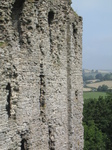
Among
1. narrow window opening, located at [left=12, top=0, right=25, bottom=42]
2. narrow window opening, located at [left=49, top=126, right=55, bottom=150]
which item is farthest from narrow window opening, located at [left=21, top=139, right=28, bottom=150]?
narrow window opening, located at [left=12, top=0, right=25, bottom=42]

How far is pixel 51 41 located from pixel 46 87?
258 cm

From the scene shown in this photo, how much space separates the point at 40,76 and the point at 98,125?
1183 inches

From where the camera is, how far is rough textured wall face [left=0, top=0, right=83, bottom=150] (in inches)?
430

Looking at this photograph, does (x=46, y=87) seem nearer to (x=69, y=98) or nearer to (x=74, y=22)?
(x=69, y=98)

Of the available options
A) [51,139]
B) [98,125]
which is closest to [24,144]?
[51,139]

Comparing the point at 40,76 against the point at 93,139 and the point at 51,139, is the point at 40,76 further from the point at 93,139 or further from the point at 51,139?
the point at 93,139

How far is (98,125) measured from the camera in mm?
42062

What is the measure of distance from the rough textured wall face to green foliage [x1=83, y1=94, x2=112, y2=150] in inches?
767

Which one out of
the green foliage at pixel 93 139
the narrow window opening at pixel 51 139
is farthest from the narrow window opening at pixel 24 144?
the green foliage at pixel 93 139

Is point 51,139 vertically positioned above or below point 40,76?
below

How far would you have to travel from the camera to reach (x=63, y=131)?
51.9 ft

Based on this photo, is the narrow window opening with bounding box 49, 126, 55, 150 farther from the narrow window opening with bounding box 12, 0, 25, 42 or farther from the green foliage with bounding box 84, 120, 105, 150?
the green foliage with bounding box 84, 120, 105, 150

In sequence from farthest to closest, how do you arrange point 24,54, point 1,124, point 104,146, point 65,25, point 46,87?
1. point 104,146
2. point 65,25
3. point 46,87
4. point 24,54
5. point 1,124

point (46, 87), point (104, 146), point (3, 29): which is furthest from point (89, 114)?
point (3, 29)
